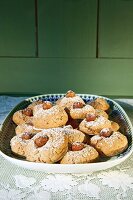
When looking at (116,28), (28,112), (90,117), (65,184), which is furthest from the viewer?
(116,28)

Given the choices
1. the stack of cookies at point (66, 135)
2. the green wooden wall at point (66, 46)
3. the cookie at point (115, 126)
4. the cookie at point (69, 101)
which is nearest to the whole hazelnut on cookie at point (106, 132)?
the stack of cookies at point (66, 135)

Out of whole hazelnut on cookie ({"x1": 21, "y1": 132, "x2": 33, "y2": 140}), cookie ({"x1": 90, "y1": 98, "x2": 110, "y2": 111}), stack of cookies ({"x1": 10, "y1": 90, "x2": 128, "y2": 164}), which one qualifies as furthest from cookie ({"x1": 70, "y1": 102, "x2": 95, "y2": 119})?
whole hazelnut on cookie ({"x1": 21, "y1": 132, "x2": 33, "y2": 140})

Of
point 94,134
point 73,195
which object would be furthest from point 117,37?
point 73,195

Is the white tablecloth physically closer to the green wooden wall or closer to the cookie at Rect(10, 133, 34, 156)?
→ the cookie at Rect(10, 133, 34, 156)

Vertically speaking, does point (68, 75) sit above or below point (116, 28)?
below

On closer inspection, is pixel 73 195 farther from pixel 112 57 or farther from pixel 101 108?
pixel 112 57

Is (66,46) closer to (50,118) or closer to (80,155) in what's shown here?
(50,118)

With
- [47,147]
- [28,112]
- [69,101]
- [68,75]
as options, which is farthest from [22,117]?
[68,75]
